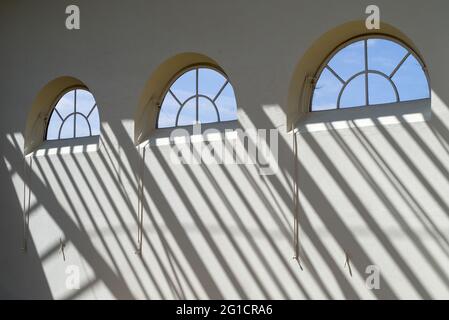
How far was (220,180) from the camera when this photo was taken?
207 inches

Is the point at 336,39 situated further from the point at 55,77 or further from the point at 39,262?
the point at 39,262

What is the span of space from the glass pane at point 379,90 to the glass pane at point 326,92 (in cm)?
27

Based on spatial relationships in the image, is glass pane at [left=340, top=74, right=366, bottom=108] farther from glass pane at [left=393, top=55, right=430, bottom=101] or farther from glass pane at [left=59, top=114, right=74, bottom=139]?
glass pane at [left=59, top=114, right=74, bottom=139]

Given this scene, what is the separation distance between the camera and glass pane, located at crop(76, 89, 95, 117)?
640 centimetres

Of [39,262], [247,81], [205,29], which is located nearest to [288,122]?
[247,81]

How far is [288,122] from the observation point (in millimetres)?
4980

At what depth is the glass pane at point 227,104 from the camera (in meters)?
5.45

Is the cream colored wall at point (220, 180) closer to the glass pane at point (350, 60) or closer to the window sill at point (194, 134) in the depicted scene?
the window sill at point (194, 134)

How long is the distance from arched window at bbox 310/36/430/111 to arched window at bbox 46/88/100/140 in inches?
95.8

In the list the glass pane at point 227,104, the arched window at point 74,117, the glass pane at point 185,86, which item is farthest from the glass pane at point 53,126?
the glass pane at point 227,104

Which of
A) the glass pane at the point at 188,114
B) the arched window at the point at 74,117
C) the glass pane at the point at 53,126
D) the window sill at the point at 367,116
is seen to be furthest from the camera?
the glass pane at the point at 53,126

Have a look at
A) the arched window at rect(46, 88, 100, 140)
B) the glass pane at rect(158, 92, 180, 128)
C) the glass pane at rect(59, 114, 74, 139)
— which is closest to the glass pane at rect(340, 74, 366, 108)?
the glass pane at rect(158, 92, 180, 128)

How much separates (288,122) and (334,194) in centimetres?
71
